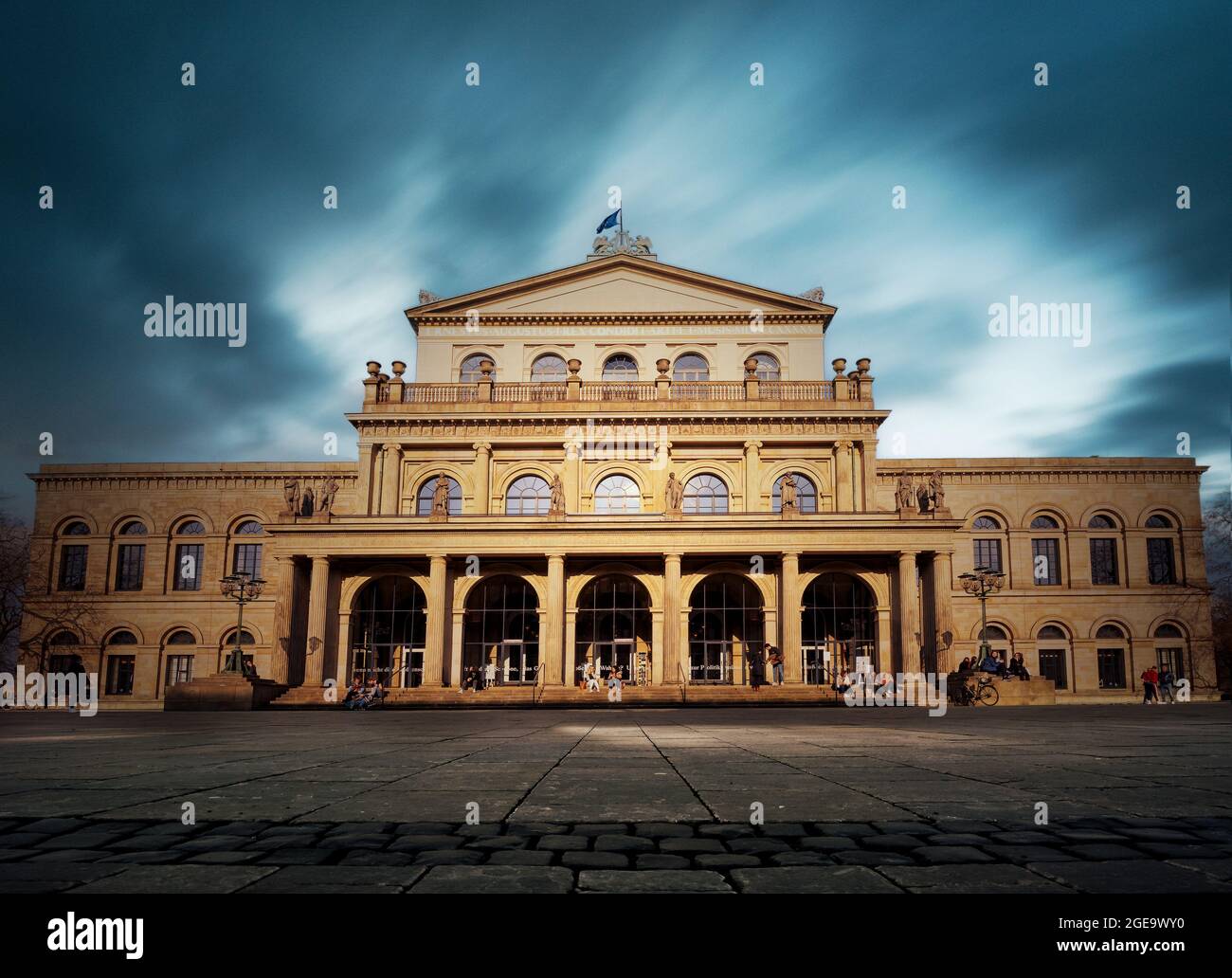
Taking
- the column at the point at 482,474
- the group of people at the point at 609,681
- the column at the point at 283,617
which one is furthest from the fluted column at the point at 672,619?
the column at the point at 283,617

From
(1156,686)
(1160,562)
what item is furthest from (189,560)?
(1160,562)

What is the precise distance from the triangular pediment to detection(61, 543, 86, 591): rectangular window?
20.7 metres

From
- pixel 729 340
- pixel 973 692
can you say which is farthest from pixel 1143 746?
pixel 729 340

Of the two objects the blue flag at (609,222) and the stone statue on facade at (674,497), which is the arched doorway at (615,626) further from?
the blue flag at (609,222)

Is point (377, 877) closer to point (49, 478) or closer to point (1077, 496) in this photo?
point (1077, 496)

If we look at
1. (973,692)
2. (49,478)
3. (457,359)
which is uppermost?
(457,359)

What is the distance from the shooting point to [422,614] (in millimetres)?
38188

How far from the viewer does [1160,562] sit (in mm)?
43906

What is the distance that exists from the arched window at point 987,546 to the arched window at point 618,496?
57.3 feet

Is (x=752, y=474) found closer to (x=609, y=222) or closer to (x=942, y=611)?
(x=942, y=611)

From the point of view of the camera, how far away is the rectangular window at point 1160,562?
43.8 metres

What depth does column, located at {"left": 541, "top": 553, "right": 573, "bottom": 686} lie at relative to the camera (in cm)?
3356
